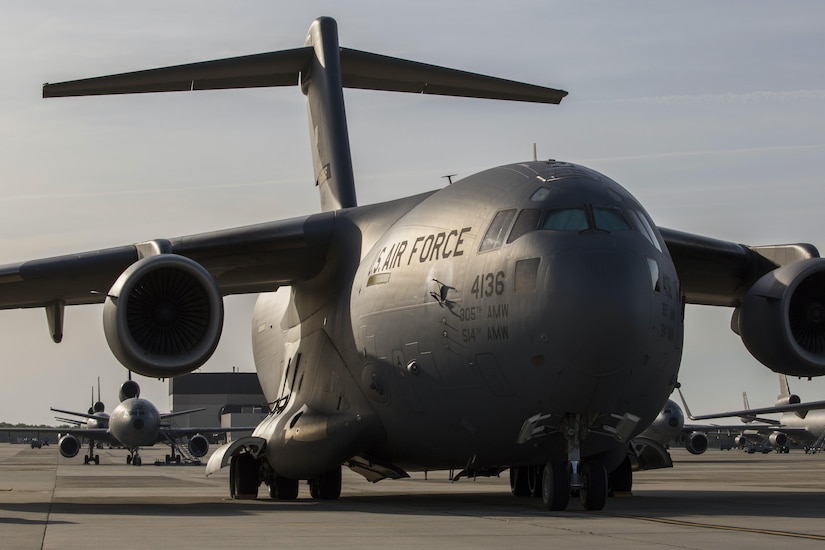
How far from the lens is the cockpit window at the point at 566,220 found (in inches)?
504

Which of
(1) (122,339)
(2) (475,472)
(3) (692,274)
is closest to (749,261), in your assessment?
(3) (692,274)

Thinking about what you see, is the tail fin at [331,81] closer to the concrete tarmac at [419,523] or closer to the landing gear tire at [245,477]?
the landing gear tire at [245,477]

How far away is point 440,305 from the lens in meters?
13.7

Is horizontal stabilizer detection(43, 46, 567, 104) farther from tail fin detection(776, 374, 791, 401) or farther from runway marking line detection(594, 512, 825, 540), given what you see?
tail fin detection(776, 374, 791, 401)

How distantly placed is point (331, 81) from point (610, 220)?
852 centimetres

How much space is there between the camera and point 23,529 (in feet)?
36.0

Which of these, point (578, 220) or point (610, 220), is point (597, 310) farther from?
point (610, 220)

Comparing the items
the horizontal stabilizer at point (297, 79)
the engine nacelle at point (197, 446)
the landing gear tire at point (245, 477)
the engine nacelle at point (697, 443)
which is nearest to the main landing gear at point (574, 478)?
the landing gear tire at point (245, 477)

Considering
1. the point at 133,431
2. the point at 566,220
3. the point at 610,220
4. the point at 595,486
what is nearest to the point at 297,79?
the point at 566,220

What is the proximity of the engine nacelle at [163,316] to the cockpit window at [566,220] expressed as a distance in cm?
450

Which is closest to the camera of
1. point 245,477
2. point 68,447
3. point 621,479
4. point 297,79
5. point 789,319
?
→ point 789,319

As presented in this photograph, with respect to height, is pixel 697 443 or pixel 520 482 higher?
pixel 697 443

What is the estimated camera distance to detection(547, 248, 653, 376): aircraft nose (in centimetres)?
1207

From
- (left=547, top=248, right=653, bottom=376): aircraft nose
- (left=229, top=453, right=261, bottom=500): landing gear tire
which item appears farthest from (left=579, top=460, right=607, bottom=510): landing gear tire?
(left=229, top=453, right=261, bottom=500): landing gear tire
